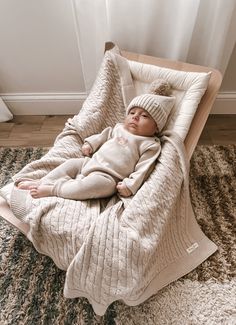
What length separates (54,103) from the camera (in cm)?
191

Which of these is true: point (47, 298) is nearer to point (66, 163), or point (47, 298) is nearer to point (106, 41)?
point (66, 163)

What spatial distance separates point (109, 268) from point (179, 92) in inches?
32.4

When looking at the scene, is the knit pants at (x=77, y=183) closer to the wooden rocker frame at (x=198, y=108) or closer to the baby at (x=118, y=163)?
the baby at (x=118, y=163)

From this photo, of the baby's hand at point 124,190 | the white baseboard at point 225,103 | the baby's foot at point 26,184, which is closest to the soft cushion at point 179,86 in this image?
the baby's hand at point 124,190

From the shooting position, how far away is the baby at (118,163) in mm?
1014

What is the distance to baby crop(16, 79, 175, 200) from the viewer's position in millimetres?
1014

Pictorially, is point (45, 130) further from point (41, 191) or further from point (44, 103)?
point (41, 191)

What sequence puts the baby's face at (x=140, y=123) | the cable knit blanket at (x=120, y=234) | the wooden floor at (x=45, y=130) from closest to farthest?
the cable knit blanket at (x=120, y=234)
the baby's face at (x=140, y=123)
the wooden floor at (x=45, y=130)

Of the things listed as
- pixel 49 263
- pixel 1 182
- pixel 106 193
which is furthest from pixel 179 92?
pixel 1 182

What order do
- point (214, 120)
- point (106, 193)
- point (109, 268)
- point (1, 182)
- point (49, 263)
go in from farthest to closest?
point (214, 120) → point (1, 182) → point (49, 263) → point (106, 193) → point (109, 268)

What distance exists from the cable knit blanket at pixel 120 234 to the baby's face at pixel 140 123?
0.08 meters

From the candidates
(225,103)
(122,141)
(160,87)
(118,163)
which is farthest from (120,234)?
(225,103)

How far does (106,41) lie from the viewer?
4.48 ft

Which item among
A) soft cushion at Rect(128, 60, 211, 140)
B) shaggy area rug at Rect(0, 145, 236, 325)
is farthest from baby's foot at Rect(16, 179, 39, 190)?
soft cushion at Rect(128, 60, 211, 140)
